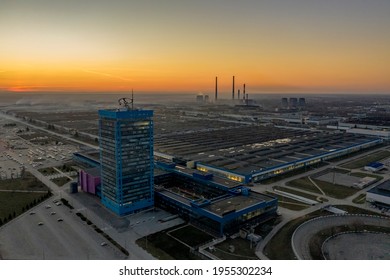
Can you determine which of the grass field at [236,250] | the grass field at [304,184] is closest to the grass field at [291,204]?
the grass field at [304,184]

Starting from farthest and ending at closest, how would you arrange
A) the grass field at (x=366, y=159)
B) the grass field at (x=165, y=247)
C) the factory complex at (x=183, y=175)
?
the grass field at (x=366, y=159), the factory complex at (x=183, y=175), the grass field at (x=165, y=247)

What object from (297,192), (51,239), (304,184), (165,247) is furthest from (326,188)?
(51,239)

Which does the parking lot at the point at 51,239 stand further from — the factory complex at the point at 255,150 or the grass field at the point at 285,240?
the factory complex at the point at 255,150

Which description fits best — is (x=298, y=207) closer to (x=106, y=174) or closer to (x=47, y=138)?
(x=106, y=174)

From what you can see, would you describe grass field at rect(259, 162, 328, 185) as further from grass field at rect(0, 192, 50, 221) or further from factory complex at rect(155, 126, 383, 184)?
grass field at rect(0, 192, 50, 221)

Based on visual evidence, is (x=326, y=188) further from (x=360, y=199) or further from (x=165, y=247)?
(x=165, y=247)

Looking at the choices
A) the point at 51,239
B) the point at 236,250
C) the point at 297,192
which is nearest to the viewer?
the point at 236,250
